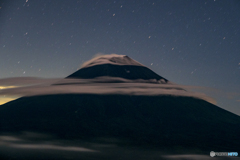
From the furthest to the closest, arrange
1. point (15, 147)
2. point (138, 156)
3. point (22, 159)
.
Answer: point (15, 147)
point (138, 156)
point (22, 159)

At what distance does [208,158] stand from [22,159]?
120 metres

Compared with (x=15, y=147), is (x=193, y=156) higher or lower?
lower

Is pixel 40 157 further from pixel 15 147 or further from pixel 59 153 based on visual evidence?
pixel 15 147

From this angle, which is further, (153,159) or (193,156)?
(193,156)

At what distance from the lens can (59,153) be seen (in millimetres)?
188250

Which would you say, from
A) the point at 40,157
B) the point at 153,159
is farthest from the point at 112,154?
the point at 40,157

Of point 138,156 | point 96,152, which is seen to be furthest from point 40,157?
point 138,156

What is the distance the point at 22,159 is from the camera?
554 ft

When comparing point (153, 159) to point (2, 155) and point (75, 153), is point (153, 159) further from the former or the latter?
point (2, 155)

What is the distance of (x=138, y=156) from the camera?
187 m

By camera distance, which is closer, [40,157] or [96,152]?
Result: [40,157]

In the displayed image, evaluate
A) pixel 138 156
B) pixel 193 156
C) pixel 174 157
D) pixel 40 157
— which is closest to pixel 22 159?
pixel 40 157

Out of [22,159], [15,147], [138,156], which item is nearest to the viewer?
[22,159]

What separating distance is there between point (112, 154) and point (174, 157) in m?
41.0
